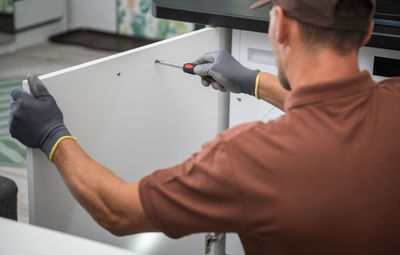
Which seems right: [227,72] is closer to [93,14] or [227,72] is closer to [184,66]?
[184,66]

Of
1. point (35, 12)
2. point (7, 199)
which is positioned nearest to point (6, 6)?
point (35, 12)

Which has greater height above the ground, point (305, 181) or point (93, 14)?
point (305, 181)

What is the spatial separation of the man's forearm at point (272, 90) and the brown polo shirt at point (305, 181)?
61 cm

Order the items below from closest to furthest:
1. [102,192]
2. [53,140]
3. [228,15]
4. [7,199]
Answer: [102,192]
[53,140]
[7,199]
[228,15]

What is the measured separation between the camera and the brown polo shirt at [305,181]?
0.93 m

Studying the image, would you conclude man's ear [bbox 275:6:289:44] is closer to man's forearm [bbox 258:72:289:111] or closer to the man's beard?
the man's beard

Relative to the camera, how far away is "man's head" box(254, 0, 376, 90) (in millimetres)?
975

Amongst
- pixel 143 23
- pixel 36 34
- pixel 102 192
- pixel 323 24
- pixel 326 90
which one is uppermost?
pixel 323 24

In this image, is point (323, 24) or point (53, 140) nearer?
point (323, 24)

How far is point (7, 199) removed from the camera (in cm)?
133

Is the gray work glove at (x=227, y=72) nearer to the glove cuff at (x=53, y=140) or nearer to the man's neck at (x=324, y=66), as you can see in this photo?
the glove cuff at (x=53, y=140)

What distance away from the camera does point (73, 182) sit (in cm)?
114

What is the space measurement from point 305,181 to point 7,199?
2.37ft

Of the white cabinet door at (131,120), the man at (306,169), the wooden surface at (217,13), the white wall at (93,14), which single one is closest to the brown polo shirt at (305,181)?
the man at (306,169)
